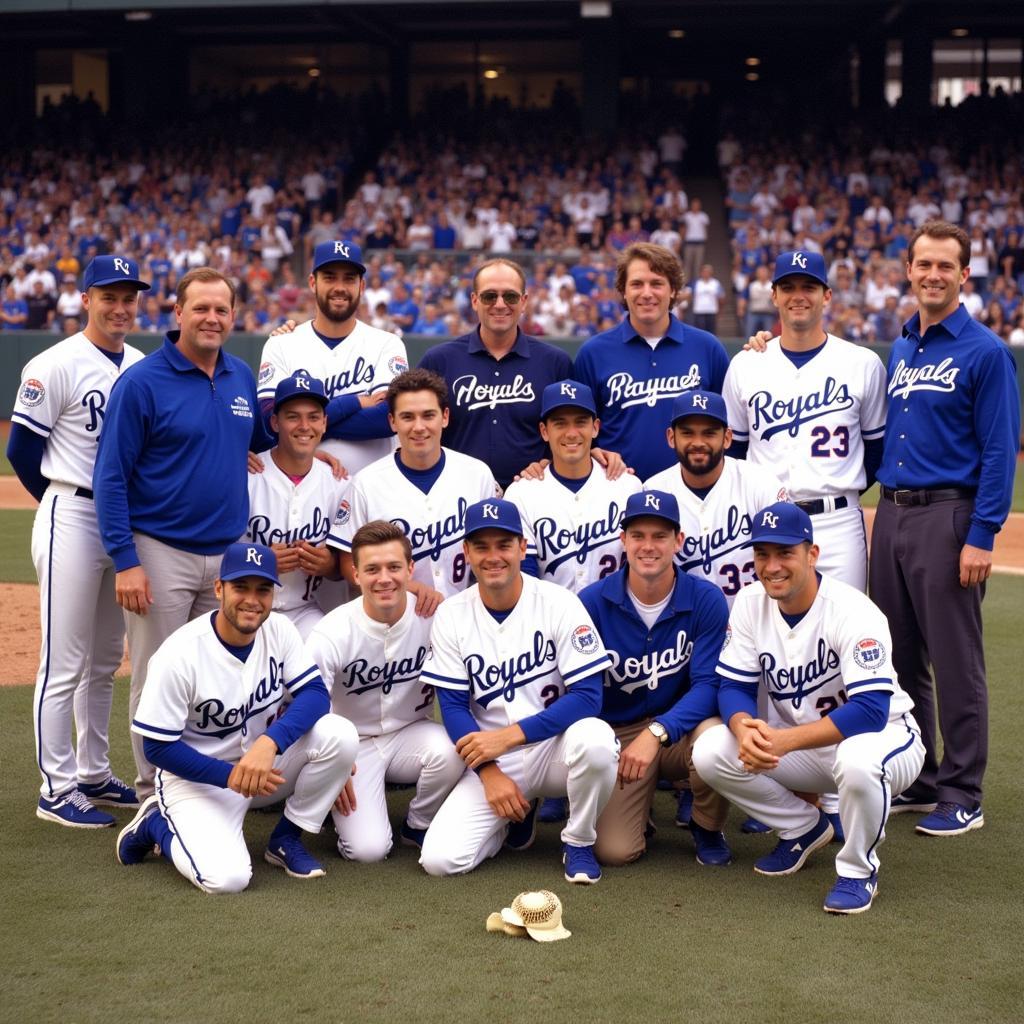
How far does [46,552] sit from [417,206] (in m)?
19.5

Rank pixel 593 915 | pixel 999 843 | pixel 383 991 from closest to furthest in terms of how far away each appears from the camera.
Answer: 1. pixel 383 991
2. pixel 593 915
3. pixel 999 843

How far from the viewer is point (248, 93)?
27922mm

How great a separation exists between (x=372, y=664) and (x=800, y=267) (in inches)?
86.4

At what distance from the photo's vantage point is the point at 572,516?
17.2ft

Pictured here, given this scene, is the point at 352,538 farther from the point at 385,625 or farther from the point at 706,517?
the point at 706,517

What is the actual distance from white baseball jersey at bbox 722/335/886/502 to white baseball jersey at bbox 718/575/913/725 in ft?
2.15

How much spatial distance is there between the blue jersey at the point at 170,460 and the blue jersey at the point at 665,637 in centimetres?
141

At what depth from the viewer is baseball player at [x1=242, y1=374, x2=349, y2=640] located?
5.34 m

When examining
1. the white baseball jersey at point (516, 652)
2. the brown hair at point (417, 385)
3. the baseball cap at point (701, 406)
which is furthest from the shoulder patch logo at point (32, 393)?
the baseball cap at point (701, 406)

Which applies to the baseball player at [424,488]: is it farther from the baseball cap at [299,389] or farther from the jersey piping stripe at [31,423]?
the jersey piping stripe at [31,423]

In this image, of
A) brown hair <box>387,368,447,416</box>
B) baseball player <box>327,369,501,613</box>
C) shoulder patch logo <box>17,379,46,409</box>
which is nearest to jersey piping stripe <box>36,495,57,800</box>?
shoulder patch logo <box>17,379,46,409</box>

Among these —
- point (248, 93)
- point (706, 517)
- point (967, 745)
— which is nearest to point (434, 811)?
point (706, 517)

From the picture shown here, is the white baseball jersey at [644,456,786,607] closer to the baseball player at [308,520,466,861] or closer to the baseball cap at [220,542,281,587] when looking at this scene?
the baseball player at [308,520,466,861]

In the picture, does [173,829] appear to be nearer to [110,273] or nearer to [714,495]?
[110,273]
